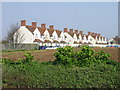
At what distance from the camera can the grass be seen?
214 inches

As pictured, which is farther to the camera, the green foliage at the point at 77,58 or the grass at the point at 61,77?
the green foliage at the point at 77,58

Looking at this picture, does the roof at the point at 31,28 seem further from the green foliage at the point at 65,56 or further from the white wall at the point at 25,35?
the green foliage at the point at 65,56

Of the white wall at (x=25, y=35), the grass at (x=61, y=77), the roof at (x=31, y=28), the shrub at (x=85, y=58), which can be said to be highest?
the roof at (x=31, y=28)

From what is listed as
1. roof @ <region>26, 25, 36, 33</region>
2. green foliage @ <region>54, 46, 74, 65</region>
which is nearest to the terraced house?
roof @ <region>26, 25, 36, 33</region>

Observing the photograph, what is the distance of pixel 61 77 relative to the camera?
5.73 metres

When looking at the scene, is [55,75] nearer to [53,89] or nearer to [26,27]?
[53,89]

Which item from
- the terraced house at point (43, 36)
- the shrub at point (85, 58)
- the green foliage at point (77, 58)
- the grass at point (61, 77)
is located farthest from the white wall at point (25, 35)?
the grass at point (61, 77)

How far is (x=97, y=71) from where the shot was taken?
6.01 metres

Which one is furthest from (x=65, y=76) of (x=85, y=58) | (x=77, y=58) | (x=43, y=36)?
(x=43, y=36)

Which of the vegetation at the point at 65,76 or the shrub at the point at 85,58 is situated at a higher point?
the shrub at the point at 85,58

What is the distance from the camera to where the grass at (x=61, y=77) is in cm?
543

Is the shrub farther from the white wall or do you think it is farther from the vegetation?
the white wall

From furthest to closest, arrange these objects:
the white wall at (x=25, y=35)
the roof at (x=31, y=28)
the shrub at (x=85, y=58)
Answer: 1. the roof at (x=31, y=28)
2. the white wall at (x=25, y=35)
3. the shrub at (x=85, y=58)

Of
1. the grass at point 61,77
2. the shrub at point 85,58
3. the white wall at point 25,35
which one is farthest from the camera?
the white wall at point 25,35
